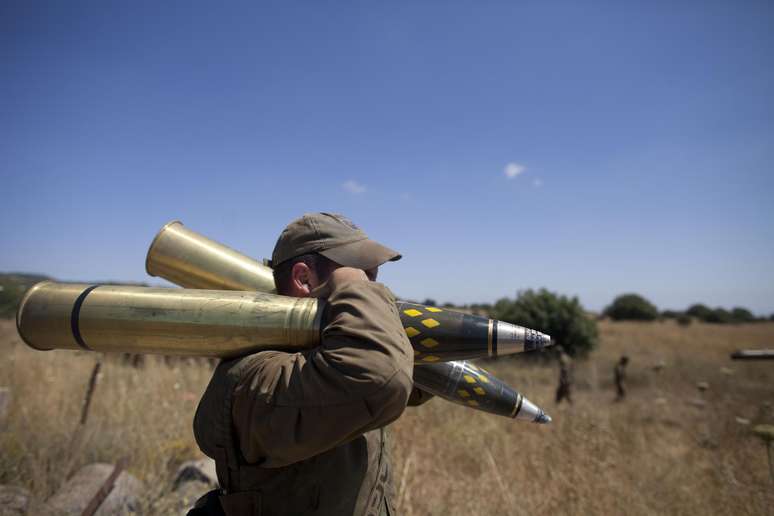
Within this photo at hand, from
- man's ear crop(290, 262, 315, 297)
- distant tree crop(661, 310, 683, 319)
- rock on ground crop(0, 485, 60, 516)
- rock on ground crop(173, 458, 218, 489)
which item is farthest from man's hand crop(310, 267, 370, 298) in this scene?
distant tree crop(661, 310, 683, 319)

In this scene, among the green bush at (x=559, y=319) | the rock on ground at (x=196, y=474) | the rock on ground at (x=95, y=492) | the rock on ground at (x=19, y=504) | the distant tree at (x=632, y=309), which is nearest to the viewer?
the rock on ground at (x=19, y=504)

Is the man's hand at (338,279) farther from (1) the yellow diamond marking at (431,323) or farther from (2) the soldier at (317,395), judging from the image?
(1) the yellow diamond marking at (431,323)

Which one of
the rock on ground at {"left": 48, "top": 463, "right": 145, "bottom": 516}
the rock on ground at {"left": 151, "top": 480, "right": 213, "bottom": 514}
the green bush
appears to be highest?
the green bush

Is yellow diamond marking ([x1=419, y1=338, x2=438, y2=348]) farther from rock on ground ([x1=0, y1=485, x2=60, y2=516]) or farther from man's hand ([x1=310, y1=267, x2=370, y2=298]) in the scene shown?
rock on ground ([x1=0, y1=485, x2=60, y2=516])

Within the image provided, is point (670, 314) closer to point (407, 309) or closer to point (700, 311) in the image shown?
point (700, 311)

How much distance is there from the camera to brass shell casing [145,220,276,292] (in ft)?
6.57

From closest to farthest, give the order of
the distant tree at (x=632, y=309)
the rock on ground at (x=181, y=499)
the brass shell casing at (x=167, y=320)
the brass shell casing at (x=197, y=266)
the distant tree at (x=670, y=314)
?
the brass shell casing at (x=167, y=320)
the brass shell casing at (x=197, y=266)
the rock on ground at (x=181, y=499)
the distant tree at (x=632, y=309)
the distant tree at (x=670, y=314)

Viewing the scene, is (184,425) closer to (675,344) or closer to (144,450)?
(144,450)

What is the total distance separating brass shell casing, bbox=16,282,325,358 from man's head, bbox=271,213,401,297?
7.1 inches

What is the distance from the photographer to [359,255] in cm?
157

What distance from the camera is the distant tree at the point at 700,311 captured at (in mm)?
47688

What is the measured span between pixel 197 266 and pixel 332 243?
84cm

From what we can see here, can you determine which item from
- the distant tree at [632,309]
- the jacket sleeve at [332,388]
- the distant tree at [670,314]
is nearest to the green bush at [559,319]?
the jacket sleeve at [332,388]

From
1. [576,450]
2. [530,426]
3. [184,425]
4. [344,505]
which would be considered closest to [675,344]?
[530,426]
